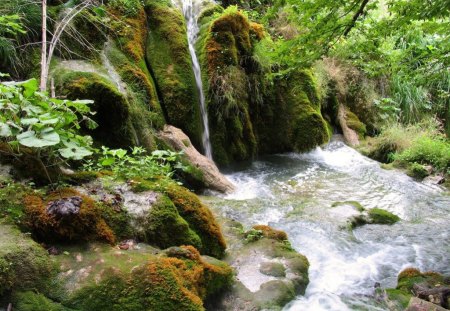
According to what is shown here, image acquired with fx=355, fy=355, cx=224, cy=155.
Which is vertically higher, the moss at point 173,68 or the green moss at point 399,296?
the moss at point 173,68

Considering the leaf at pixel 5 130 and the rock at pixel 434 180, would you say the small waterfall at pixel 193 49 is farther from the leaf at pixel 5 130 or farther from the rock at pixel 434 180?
the leaf at pixel 5 130

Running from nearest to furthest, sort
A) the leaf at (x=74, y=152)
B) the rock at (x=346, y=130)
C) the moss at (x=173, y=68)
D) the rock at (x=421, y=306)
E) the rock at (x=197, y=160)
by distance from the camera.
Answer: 1. the leaf at (x=74, y=152)
2. the rock at (x=421, y=306)
3. the rock at (x=197, y=160)
4. the moss at (x=173, y=68)
5. the rock at (x=346, y=130)

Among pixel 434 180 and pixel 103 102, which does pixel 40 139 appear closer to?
pixel 103 102

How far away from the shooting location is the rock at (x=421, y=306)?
275cm

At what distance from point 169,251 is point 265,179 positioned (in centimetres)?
439

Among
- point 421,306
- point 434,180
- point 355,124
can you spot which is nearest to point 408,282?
point 421,306

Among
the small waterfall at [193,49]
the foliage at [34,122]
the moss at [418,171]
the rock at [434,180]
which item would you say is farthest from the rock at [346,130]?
the foliage at [34,122]

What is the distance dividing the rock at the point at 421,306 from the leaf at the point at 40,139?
289 centimetres

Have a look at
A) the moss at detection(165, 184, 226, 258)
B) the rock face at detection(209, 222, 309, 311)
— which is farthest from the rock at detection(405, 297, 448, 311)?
the moss at detection(165, 184, 226, 258)

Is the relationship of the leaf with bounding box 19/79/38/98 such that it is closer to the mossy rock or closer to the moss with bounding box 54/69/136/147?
the mossy rock

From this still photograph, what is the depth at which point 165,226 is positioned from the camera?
2.95 m

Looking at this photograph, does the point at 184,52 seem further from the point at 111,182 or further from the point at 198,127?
the point at 111,182

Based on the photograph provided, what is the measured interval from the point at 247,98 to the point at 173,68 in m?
1.78

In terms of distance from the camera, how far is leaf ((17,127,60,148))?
2148 mm
